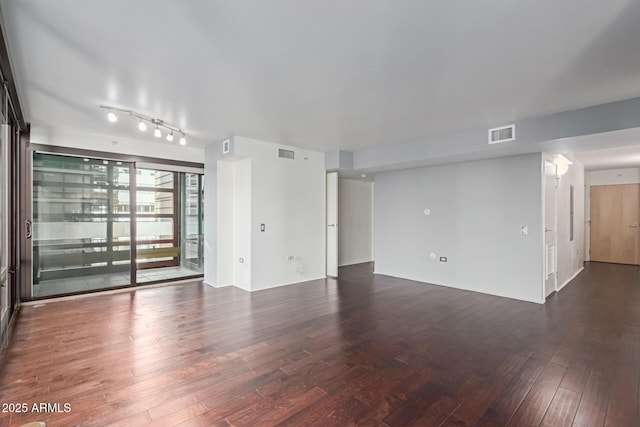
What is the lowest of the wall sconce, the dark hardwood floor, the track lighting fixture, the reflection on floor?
the dark hardwood floor

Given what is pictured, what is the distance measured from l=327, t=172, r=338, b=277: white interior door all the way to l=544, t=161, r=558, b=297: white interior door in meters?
3.65

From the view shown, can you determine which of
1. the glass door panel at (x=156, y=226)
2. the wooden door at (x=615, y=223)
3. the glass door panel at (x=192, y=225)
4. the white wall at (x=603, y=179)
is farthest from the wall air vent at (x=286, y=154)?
the wooden door at (x=615, y=223)

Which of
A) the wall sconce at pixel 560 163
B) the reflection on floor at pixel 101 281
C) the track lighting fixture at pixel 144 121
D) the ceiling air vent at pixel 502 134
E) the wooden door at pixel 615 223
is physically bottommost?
the reflection on floor at pixel 101 281

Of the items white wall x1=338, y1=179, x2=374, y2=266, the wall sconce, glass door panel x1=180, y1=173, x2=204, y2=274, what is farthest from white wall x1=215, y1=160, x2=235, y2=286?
the wall sconce

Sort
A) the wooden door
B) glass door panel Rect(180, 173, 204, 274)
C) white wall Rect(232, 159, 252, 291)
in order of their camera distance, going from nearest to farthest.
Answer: white wall Rect(232, 159, 252, 291), glass door panel Rect(180, 173, 204, 274), the wooden door

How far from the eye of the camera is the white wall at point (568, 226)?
5.57m

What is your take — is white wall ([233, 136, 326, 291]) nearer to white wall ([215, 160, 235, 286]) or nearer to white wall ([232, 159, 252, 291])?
white wall ([232, 159, 252, 291])

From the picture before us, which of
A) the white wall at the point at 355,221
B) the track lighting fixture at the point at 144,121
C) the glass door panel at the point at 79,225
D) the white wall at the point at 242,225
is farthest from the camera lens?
the white wall at the point at 355,221

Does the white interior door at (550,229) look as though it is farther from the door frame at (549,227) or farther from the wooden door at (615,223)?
the wooden door at (615,223)

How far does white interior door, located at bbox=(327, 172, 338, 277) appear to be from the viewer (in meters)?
6.53

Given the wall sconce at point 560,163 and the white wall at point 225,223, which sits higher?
the wall sconce at point 560,163

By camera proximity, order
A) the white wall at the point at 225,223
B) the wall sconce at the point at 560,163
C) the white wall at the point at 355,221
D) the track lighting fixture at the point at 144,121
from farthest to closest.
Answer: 1. the white wall at the point at 355,221
2. the white wall at the point at 225,223
3. the wall sconce at the point at 560,163
4. the track lighting fixture at the point at 144,121

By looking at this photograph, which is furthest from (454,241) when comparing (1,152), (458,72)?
(1,152)

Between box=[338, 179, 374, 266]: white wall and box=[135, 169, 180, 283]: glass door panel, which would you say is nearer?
box=[135, 169, 180, 283]: glass door panel
